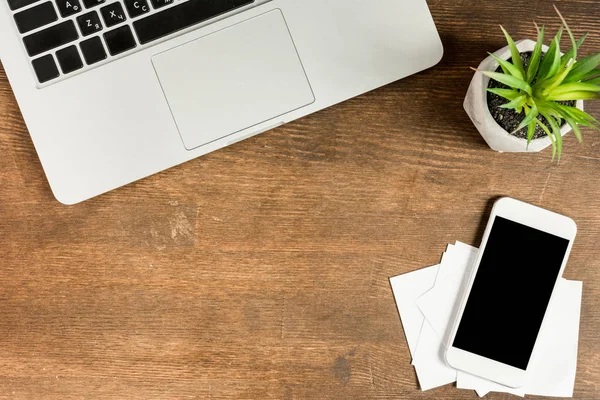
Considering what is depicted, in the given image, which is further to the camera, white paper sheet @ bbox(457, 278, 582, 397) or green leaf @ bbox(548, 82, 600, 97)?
white paper sheet @ bbox(457, 278, 582, 397)

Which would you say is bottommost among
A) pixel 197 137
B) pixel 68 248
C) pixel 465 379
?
pixel 465 379

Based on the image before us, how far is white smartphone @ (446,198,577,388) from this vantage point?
63 cm

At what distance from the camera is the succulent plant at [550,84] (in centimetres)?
48

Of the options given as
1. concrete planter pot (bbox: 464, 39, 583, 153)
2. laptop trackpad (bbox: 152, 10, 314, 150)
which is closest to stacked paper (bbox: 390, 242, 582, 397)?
concrete planter pot (bbox: 464, 39, 583, 153)

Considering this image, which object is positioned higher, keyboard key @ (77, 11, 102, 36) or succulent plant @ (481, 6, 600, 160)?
keyboard key @ (77, 11, 102, 36)

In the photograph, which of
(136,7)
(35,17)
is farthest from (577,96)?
(35,17)

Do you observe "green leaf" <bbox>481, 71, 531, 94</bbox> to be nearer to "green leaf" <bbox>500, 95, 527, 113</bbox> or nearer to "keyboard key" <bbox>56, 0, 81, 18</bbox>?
"green leaf" <bbox>500, 95, 527, 113</bbox>

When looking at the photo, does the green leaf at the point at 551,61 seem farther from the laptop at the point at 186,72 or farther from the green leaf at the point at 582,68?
the laptop at the point at 186,72

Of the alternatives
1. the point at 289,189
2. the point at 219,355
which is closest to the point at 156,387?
the point at 219,355

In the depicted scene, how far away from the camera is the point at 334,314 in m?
0.65

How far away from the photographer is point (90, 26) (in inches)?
21.9

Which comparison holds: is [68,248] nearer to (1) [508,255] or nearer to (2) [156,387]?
(2) [156,387]

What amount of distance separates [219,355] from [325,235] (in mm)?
212

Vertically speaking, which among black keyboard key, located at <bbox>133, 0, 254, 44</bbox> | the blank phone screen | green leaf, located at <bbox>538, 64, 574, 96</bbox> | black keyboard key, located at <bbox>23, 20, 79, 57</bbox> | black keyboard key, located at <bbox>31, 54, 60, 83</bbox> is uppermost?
black keyboard key, located at <bbox>23, 20, 79, 57</bbox>
